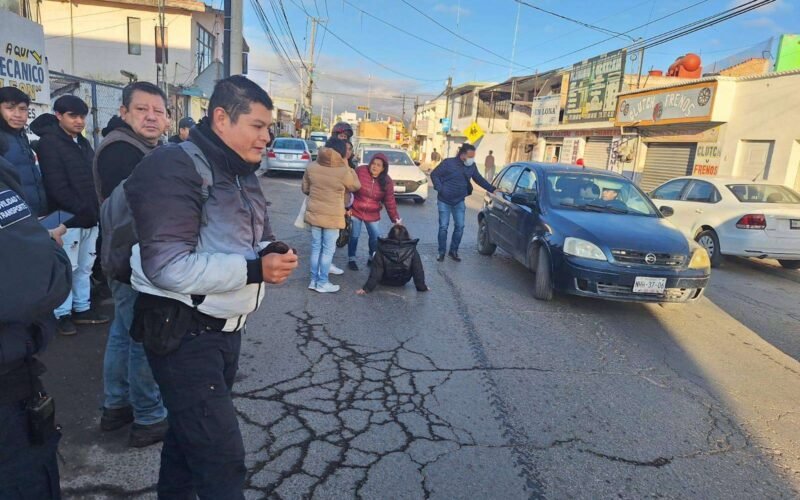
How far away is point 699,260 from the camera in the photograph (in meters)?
5.69

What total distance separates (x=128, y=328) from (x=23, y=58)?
461cm

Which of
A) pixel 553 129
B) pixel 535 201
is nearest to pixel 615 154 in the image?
pixel 553 129

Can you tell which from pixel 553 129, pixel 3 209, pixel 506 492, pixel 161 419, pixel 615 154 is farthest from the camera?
pixel 553 129

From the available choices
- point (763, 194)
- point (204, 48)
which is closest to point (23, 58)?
point (763, 194)

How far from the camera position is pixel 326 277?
20.3 feet

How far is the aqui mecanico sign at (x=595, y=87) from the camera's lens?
21.3 metres

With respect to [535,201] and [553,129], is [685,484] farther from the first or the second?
[553,129]

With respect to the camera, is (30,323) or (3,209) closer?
(3,209)

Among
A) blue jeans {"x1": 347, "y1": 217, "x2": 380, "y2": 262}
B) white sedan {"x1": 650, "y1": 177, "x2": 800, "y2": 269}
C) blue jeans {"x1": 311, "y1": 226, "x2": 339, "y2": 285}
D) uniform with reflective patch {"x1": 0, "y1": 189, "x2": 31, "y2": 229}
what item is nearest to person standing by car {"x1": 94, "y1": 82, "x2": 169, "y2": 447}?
uniform with reflective patch {"x1": 0, "y1": 189, "x2": 31, "y2": 229}

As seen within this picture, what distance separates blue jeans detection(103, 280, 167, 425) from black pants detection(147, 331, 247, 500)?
95cm

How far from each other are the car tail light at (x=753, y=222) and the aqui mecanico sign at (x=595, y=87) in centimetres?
1410

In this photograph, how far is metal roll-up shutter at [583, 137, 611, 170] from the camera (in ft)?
72.3

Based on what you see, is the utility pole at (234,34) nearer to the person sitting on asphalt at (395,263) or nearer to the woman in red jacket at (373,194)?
the woman in red jacket at (373,194)

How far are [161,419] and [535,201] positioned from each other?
5.17 m
